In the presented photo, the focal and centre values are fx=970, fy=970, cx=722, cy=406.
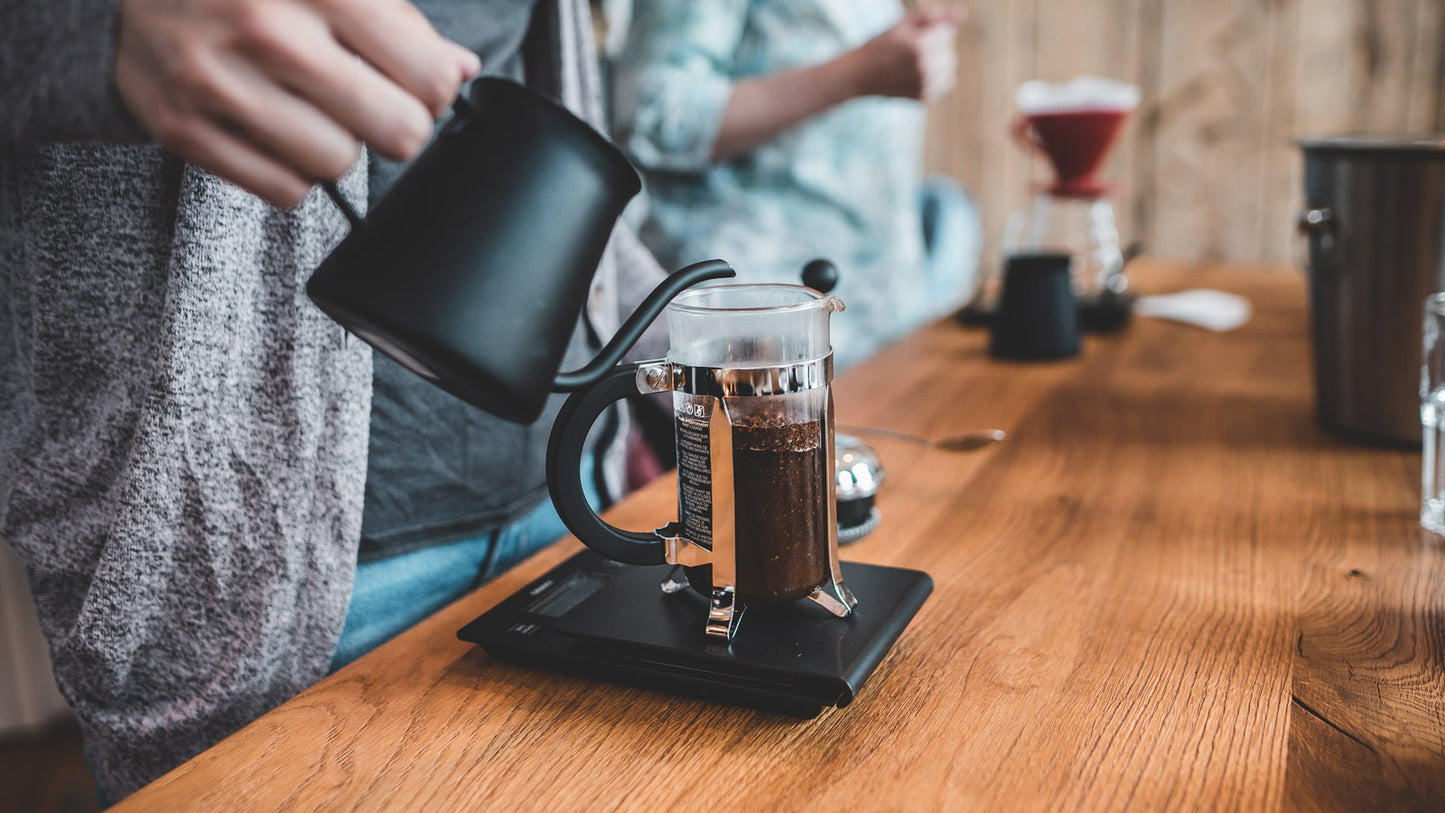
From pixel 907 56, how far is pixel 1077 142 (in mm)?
385

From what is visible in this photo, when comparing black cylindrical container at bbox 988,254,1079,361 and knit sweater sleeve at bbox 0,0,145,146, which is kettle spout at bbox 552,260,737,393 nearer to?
knit sweater sleeve at bbox 0,0,145,146

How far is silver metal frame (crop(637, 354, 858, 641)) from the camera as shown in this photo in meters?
0.60

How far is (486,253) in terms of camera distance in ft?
1.55

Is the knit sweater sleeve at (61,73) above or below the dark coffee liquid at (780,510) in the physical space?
above

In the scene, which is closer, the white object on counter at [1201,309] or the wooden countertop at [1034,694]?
the wooden countertop at [1034,694]

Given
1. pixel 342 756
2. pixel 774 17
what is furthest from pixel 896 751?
→ pixel 774 17

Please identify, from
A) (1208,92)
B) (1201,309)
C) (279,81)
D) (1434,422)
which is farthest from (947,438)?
(1208,92)

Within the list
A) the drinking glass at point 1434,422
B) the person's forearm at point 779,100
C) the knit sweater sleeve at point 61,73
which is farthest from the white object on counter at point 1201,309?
the knit sweater sleeve at point 61,73

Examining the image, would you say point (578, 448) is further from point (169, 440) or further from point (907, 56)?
point (907, 56)

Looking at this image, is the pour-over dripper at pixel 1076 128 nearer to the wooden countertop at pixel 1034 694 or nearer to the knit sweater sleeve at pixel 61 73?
the wooden countertop at pixel 1034 694

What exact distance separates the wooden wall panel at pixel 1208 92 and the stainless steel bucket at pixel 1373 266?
2.21 m

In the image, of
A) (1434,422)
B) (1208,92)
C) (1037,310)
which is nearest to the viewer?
(1434,422)

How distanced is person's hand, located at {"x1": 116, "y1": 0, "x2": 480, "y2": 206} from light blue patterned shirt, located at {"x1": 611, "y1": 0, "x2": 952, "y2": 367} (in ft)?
3.71

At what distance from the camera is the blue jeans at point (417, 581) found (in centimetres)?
84
